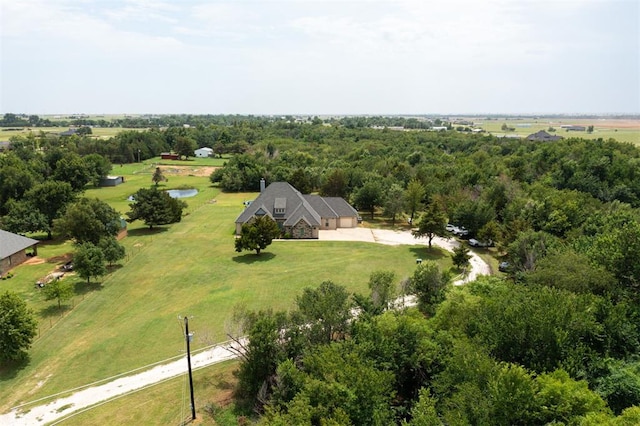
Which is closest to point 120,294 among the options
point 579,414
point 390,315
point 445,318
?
point 390,315

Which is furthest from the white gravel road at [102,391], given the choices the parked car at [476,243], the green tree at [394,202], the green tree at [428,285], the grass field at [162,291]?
the green tree at [394,202]

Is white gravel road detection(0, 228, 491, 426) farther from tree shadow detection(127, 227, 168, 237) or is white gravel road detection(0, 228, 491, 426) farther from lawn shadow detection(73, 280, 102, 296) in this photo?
tree shadow detection(127, 227, 168, 237)

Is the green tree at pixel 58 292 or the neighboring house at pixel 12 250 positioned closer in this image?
the green tree at pixel 58 292

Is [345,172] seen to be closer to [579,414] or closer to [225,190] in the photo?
[225,190]

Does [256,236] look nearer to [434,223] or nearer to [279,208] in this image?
[279,208]

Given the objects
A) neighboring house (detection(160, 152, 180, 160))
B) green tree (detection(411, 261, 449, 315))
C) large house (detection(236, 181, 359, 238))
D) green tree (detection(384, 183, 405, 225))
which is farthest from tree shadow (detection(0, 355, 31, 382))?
neighboring house (detection(160, 152, 180, 160))

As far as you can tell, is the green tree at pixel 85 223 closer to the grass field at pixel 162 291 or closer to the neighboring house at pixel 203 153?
the grass field at pixel 162 291

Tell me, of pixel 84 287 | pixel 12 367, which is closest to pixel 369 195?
pixel 84 287
